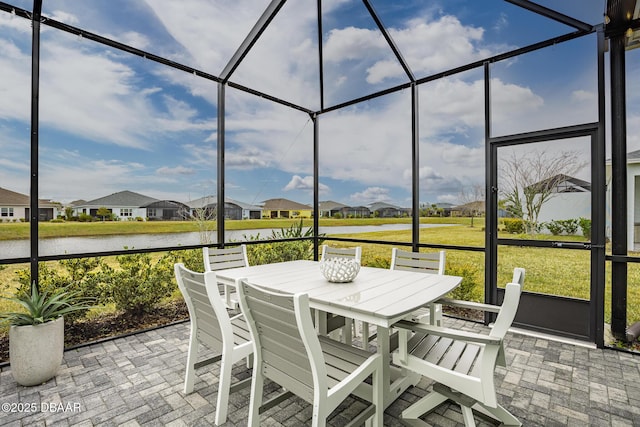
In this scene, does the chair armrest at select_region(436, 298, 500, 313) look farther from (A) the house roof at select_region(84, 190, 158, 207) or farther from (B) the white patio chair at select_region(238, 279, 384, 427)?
(A) the house roof at select_region(84, 190, 158, 207)

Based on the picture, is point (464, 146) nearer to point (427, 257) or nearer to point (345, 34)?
point (427, 257)

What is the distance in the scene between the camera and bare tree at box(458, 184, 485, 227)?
12.7 ft

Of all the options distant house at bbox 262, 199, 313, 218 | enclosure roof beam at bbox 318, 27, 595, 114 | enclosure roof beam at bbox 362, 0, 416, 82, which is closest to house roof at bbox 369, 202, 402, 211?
distant house at bbox 262, 199, 313, 218

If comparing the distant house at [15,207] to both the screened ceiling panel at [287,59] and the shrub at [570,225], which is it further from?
the shrub at [570,225]

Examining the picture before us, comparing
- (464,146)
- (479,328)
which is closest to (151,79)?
(464,146)

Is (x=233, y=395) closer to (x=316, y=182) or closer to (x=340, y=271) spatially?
(x=340, y=271)

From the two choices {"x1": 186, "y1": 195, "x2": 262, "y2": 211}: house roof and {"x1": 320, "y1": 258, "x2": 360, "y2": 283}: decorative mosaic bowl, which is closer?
{"x1": 320, "y1": 258, "x2": 360, "y2": 283}: decorative mosaic bowl

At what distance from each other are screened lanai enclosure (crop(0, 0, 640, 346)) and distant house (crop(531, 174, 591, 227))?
0.01m

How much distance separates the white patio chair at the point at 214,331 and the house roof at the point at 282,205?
9.48ft

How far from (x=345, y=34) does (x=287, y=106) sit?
138 cm

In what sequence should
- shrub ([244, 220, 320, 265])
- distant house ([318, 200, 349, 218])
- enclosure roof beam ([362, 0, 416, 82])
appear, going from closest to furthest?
enclosure roof beam ([362, 0, 416, 82])
shrub ([244, 220, 320, 265])
distant house ([318, 200, 349, 218])

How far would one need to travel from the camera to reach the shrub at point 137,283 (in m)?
3.61

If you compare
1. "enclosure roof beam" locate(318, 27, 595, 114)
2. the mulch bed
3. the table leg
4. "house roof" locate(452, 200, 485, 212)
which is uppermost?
"enclosure roof beam" locate(318, 27, 595, 114)

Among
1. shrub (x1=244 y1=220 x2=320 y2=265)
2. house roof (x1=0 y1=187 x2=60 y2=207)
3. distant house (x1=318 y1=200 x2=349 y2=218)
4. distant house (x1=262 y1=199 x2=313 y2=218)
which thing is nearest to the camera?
house roof (x1=0 y1=187 x2=60 y2=207)
